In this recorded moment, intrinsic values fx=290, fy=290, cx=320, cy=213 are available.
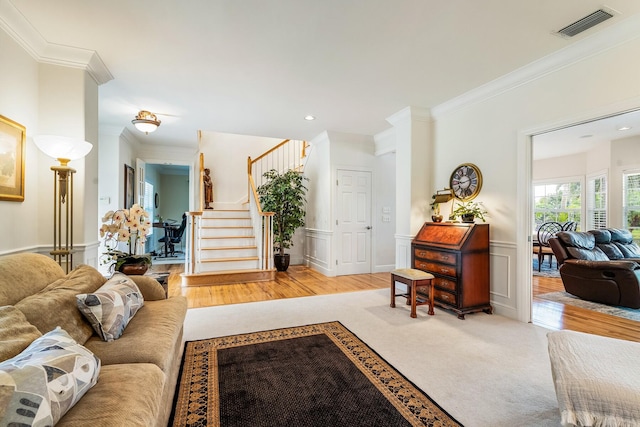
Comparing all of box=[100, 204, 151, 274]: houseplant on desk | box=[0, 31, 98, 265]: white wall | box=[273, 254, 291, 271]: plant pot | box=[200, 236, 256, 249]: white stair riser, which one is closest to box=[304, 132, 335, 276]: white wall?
box=[273, 254, 291, 271]: plant pot

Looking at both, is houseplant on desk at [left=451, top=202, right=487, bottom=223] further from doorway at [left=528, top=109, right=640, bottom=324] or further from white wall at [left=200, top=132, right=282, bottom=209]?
white wall at [left=200, top=132, right=282, bottom=209]

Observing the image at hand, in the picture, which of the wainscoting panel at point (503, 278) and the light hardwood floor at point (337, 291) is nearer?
the light hardwood floor at point (337, 291)

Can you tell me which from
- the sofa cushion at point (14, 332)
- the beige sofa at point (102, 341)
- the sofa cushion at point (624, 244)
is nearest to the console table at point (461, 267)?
the beige sofa at point (102, 341)

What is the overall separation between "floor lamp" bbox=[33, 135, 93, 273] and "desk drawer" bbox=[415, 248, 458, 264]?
12.4ft

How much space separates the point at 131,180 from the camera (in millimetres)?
5824

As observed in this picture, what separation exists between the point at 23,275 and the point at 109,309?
49 cm

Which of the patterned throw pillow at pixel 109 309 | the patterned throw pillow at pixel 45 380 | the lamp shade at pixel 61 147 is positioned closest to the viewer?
the patterned throw pillow at pixel 45 380

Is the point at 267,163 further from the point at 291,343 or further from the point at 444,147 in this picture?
the point at 291,343

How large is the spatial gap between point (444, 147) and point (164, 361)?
13.6 ft

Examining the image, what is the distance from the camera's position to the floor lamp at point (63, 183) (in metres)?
2.38

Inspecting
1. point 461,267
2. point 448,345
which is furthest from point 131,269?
point 461,267

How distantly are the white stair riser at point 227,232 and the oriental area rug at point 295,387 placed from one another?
11.6ft

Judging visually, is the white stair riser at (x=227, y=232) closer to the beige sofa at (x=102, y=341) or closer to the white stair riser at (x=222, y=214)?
the white stair riser at (x=222, y=214)

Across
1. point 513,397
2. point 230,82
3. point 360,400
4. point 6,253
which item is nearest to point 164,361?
point 360,400
